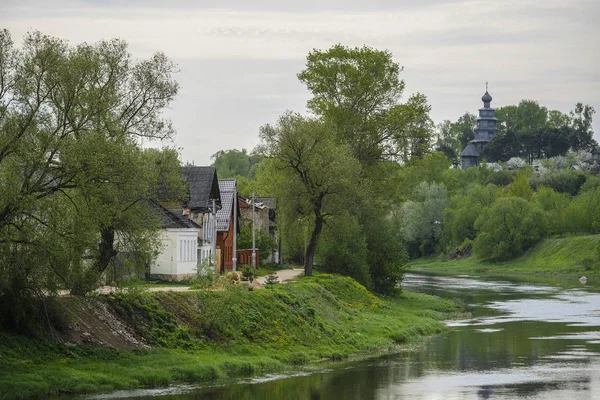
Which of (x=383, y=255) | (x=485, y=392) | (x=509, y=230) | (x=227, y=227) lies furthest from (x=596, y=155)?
(x=485, y=392)

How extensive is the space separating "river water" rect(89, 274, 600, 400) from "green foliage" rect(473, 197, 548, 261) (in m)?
54.4

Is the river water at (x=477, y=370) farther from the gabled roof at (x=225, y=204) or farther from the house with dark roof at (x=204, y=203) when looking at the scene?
the gabled roof at (x=225, y=204)

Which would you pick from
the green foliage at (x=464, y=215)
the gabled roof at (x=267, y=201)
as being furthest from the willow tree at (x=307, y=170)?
the green foliage at (x=464, y=215)

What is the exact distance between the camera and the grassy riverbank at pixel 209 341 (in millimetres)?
33594

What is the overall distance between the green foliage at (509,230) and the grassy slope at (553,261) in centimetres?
132

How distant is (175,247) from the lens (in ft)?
187

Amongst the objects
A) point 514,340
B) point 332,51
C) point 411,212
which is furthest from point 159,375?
point 411,212

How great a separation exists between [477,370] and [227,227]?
29188mm

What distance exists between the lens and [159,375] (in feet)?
119

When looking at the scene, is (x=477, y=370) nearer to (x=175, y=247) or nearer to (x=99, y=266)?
(x=99, y=266)

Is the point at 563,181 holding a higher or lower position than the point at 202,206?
higher

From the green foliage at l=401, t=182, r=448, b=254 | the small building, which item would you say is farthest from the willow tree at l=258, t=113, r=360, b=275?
the small building

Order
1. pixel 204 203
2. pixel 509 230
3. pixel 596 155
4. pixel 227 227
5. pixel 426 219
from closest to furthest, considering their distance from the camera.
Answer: pixel 204 203
pixel 227 227
pixel 509 230
pixel 426 219
pixel 596 155

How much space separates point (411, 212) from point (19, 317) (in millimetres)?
108633
